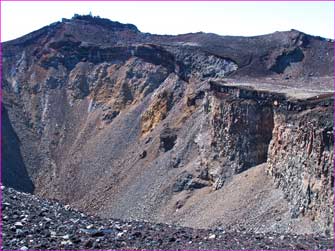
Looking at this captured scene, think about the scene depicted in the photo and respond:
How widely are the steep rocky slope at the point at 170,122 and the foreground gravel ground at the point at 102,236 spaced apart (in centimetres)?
940

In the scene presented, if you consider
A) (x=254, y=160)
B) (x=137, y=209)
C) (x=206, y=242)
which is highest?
(x=206, y=242)

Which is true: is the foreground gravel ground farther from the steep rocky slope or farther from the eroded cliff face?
the steep rocky slope

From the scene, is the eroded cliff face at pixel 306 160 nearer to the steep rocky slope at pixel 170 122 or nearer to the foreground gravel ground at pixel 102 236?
the steep rocky slope at pixel 170 122

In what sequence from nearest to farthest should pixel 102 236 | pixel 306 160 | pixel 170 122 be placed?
pixel 102 236 < pixel 306 160 < pixel 170 122

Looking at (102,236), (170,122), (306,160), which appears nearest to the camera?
(102,236)

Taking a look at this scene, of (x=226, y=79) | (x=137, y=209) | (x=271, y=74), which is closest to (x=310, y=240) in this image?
(x=137, y=209)

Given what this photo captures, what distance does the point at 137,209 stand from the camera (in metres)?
35.9

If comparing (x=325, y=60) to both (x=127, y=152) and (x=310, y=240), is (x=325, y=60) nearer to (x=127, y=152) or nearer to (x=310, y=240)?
(x=127, y=152)

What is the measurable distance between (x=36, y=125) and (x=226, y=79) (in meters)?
24.4

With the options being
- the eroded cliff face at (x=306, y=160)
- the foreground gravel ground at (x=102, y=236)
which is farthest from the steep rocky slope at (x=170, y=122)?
the foreground gravel ground at (x=102, y=236)

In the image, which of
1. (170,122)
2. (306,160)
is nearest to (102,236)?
(306,160)

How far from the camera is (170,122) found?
4544 centimetres

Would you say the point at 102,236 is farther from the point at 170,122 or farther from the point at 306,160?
the point at 170,122

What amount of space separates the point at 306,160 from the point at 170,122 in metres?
20.2
